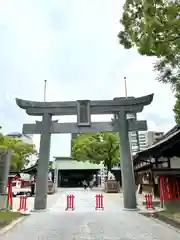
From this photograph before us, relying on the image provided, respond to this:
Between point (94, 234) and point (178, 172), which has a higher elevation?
point (178, 172)

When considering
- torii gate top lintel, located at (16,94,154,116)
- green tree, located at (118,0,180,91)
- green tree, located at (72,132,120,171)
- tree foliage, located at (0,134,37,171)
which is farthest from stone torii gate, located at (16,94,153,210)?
tree foliage, located at (0,134,37,171)

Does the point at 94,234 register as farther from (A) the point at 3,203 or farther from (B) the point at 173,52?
(A) the point at 3,203

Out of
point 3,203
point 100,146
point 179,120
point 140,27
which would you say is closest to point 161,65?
point 140,27

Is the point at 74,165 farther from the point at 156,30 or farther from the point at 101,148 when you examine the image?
the point at 156,30

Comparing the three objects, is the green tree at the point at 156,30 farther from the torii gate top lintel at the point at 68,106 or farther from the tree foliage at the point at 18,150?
the tree foliage at the point at 18,150

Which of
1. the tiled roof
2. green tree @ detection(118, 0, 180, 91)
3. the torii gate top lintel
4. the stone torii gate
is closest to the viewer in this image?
green tree @ detection(118, 0, 180, 91)

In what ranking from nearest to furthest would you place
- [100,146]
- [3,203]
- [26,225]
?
[26,225], [3,203], [100,146]

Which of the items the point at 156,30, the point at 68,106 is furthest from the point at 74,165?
the point at 156,30

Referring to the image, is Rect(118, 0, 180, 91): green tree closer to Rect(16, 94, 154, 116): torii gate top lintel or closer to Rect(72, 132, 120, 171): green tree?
Rect(16, 94, 154, 116): torii gate top lintel

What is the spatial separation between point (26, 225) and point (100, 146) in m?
28.4

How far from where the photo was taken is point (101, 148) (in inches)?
1581

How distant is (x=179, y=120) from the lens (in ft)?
79.8

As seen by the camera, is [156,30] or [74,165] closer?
[156,30]

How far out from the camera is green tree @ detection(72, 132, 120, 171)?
1555 inches
